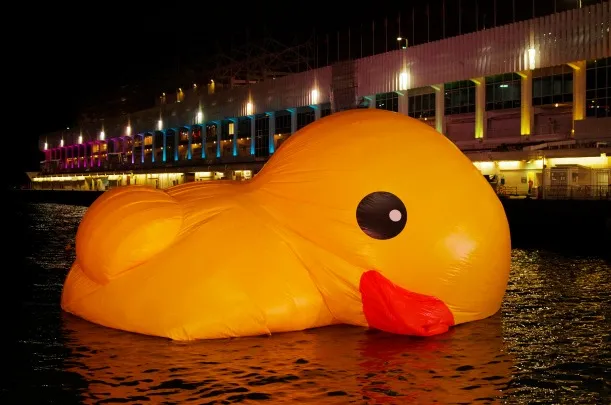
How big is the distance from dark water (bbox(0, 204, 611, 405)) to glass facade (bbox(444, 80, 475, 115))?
38.7 metres

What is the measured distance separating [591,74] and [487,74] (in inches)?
274

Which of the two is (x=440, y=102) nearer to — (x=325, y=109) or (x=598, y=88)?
(x=598, y=88)

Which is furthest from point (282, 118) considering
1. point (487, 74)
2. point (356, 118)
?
point (356, 118)

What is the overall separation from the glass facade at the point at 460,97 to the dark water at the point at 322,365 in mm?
38745


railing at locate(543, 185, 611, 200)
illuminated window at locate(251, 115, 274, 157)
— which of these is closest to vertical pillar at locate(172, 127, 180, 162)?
illuminated window at locate(251, 115, 274, 157)

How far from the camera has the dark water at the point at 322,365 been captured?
8453mm

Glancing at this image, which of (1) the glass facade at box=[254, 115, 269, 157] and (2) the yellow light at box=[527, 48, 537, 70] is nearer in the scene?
(2) the yellow light at box=[527, 48, 537, 70]

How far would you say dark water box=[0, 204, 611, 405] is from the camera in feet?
27.7

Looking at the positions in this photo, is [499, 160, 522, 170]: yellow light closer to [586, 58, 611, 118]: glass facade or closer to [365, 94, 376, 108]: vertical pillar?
[586, 58, 611, 118]: glass facade

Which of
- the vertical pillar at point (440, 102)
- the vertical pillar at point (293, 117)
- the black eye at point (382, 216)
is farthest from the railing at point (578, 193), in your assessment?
the vertical pillar at point (293, 117)

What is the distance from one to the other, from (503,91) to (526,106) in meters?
2.25

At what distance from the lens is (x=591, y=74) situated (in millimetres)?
42656

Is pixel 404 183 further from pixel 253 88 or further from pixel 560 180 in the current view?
pixel 253 88

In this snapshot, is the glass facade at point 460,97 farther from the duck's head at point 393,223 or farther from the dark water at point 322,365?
the duck's head at point 393,223
